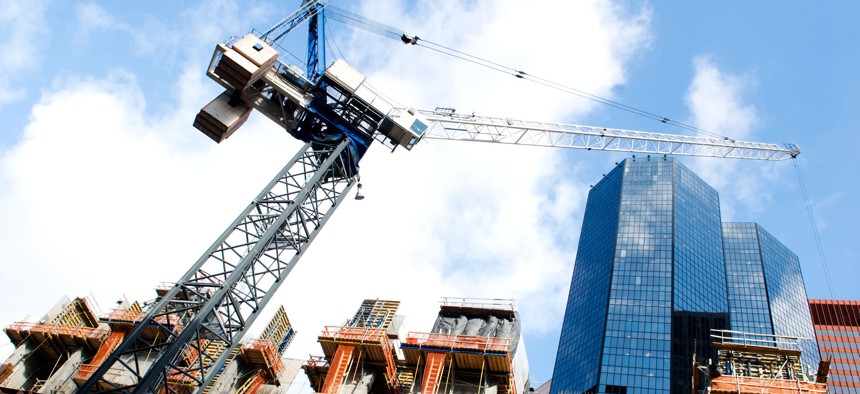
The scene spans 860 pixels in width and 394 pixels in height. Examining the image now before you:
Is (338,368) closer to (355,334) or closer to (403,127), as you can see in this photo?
(355,334)

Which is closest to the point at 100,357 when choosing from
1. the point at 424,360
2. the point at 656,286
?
the point at 424,360

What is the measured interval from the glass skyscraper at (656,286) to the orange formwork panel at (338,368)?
10645 centimetres

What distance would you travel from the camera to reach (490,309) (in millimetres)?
46406

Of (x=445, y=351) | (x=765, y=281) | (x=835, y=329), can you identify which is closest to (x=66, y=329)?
(x=445, y=351)

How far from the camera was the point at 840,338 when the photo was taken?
179 metres

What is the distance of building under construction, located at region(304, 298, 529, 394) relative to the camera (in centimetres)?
4059

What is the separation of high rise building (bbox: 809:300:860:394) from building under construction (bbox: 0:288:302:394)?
509 feet

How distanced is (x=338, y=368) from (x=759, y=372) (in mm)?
23804

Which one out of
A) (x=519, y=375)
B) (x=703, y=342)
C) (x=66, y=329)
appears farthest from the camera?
(x=703, y=342)

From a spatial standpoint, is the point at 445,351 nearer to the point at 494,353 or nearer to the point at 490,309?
the point at 494,353

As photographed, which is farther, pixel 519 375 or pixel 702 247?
pixel 702 247

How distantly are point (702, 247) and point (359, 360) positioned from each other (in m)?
150

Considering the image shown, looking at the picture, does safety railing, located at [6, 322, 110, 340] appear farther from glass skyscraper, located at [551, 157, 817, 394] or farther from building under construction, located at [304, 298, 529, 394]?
glass skyscraper, located at [551, 157, 817, 394]

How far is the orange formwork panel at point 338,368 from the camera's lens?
130 ft
